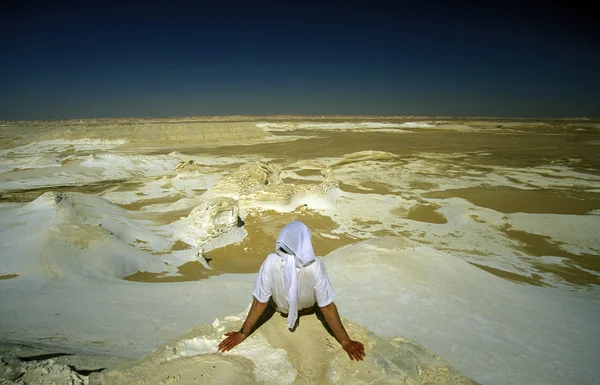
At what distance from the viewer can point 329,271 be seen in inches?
179

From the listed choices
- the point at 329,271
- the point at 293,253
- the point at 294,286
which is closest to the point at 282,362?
the point at 294,286

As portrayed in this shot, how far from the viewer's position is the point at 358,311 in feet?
12.2

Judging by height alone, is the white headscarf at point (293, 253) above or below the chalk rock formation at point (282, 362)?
above

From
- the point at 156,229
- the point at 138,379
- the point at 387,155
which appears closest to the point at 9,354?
the point at 138,379

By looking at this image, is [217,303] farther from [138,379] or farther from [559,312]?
[559,312]

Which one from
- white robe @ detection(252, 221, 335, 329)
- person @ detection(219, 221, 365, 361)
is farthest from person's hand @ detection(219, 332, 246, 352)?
white robe @ detection(252, 221, 335, 329)

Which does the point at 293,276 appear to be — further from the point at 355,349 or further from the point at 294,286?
the point at 355,349

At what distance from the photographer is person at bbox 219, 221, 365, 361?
7.03 feet

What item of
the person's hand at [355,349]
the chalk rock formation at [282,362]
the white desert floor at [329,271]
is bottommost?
the white desert floor at [329,271]

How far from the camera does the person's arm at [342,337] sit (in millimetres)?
2146

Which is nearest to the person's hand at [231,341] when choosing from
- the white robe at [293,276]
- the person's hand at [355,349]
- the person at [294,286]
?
the person at [294,286]

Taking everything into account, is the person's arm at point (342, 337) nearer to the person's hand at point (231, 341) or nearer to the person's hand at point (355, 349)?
the person's hand at point (355, 349)

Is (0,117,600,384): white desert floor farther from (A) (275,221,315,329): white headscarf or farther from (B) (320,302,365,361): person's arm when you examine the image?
(A) (275,221,315,329): white headscarf

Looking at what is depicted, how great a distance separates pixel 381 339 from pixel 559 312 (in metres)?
3.24
